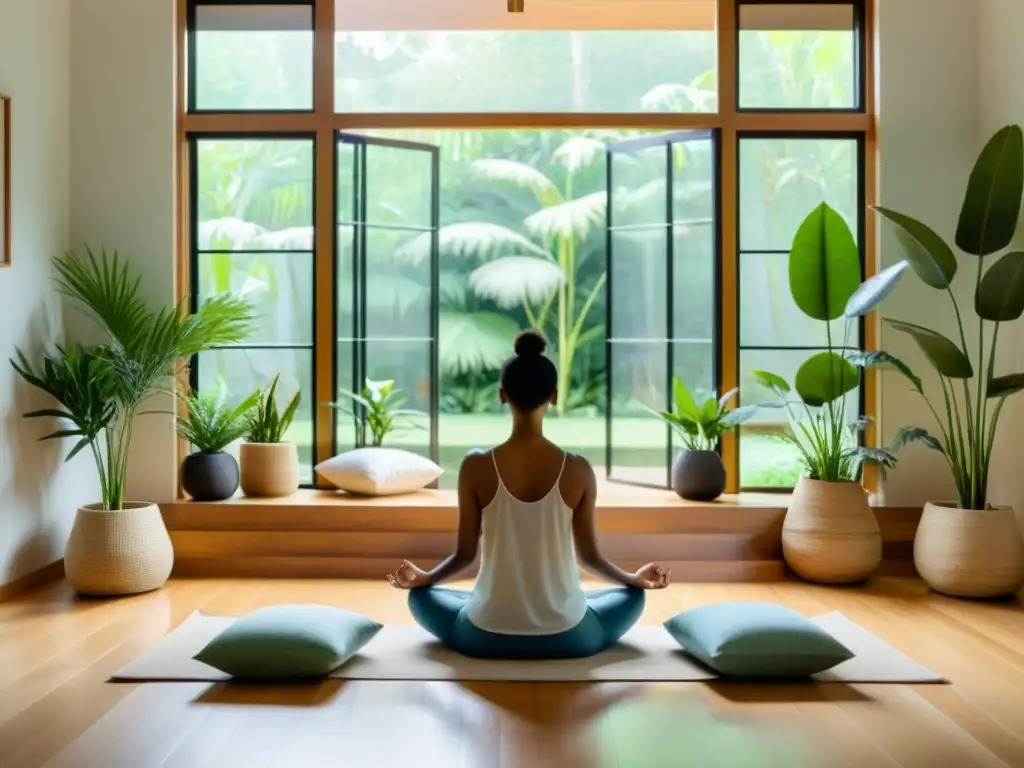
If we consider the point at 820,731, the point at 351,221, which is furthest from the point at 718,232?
the point at 820,731

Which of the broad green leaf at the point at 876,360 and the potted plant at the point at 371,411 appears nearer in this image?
the broad green leaf at the point at 876,360

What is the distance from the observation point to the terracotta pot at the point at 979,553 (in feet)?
14.5

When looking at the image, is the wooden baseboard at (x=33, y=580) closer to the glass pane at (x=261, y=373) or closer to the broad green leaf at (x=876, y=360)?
the glass pane at (x=261, y=373)

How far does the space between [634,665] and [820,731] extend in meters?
0.70

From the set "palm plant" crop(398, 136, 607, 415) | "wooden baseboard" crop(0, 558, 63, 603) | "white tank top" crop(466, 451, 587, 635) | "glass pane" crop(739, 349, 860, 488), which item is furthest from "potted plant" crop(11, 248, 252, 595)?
"palm plant" crop(398, 136, 607, 415)

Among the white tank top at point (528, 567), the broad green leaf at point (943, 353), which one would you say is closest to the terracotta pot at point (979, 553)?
the broad green leaf at point (943, 353)

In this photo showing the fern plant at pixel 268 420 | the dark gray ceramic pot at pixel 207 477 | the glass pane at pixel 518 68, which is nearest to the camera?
the dark gray ceramic pot at pixel 207 477

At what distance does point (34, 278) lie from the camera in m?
4.75

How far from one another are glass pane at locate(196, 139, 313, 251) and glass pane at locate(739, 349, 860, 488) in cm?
238

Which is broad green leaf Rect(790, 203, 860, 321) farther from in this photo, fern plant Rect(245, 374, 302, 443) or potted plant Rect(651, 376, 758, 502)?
fern plant Rect(245, 374, 302, 443)

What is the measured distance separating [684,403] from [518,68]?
858cm

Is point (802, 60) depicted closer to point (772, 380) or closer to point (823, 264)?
point (823, 264)

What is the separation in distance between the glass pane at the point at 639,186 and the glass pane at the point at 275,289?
5.50 ft

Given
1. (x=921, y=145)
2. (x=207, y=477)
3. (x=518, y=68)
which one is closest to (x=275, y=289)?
(x=207, y=477)
